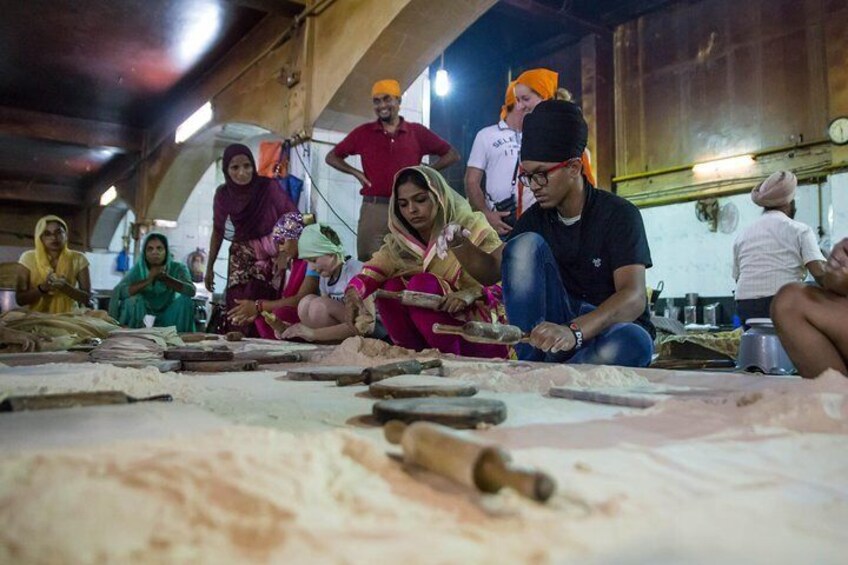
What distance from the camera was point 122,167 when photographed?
39.1 feet

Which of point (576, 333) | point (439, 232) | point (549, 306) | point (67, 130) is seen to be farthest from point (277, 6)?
point (67, 130)

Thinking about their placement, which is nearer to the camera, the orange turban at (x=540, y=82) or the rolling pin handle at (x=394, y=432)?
the rolling pin handle at (x=394, y=432)

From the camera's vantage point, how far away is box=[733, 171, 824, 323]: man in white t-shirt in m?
4.01

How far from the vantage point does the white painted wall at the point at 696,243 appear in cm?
665

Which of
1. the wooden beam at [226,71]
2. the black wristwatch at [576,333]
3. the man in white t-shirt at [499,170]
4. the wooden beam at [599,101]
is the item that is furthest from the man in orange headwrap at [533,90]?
the wooden beam at [599,101]

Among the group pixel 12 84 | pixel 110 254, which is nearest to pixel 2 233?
pixel 110 254

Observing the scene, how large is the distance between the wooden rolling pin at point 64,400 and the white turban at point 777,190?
13.4ft

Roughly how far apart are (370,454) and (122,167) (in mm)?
12689

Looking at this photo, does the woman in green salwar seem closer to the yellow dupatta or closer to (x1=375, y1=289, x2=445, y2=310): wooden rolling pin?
the yellow dupatta

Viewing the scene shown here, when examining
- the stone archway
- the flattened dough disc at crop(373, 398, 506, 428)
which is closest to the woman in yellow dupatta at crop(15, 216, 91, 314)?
the stone archway

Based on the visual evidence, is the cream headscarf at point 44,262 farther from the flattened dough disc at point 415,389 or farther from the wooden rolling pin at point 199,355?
the flattened dough disc at point 415,389

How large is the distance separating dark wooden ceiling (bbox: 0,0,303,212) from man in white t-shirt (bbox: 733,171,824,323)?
4.54m

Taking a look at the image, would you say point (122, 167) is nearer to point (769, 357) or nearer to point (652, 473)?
point (769, 357)

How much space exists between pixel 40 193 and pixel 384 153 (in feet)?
42.4
